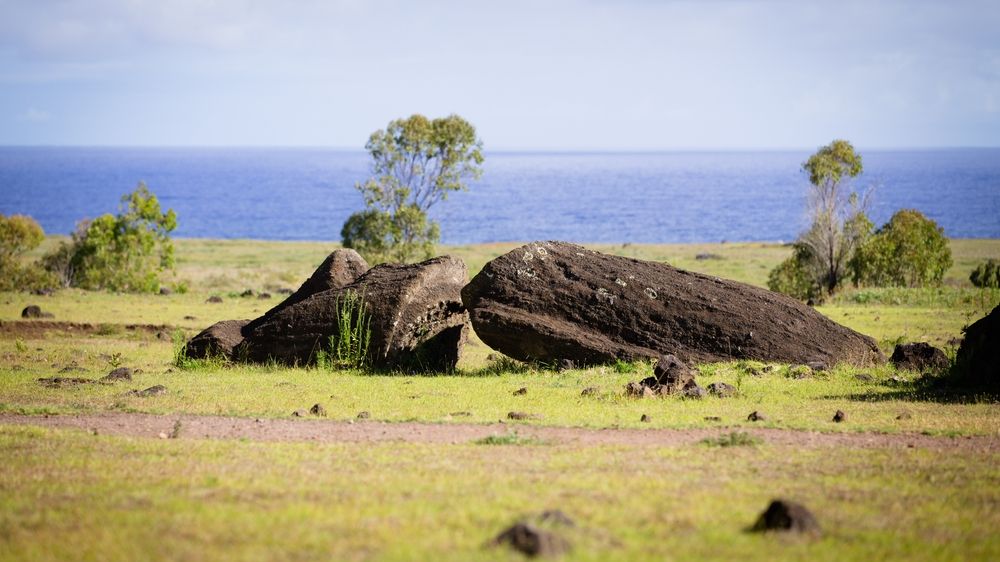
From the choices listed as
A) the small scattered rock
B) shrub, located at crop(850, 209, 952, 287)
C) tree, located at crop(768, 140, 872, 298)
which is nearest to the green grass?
the small scattered rock

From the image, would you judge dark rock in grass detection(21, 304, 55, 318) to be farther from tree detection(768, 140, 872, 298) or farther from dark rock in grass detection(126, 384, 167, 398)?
tree detection(768, 140, 872, 298)

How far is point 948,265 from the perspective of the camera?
5000 centimetres

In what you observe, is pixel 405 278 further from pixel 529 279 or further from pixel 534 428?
pixel 534 428

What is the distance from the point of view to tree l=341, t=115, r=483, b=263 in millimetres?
46562

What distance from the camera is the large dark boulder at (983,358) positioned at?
55.5 ft

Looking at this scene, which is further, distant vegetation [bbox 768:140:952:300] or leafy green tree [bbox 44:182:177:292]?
leafy green tree [bbox 44:182:177:292]

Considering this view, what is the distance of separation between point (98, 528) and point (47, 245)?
7827 centimetres

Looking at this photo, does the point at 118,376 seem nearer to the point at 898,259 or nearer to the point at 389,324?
the point at 389,324

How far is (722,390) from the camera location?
17016 mm

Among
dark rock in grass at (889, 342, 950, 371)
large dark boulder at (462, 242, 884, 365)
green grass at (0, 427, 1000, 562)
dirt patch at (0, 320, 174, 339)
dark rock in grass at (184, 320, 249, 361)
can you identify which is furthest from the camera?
dirt patch at (0, 320, 174, 339)

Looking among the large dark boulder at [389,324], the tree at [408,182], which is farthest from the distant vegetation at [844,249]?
the large dark boulder at [389,324]

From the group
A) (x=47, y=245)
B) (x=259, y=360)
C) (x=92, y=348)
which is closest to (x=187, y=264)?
(x=47, y=245)

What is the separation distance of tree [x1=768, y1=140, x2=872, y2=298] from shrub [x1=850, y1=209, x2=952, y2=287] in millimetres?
742

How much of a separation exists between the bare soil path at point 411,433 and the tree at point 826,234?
34460mm
